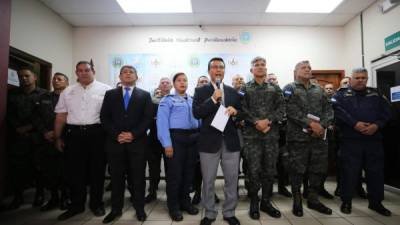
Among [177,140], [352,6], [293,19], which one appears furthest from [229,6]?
[177,140]

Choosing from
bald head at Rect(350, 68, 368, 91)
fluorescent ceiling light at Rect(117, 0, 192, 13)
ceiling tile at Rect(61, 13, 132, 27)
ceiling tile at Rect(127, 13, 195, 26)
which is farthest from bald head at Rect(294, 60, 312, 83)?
ceiling tile at Rect(61, 13, 132, 27)

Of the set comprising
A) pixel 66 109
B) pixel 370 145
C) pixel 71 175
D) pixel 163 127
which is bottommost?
pixel 71 175

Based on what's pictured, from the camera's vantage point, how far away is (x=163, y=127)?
9.02 ft

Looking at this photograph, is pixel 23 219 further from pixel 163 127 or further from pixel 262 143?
pixel 262 143

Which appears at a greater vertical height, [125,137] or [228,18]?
[228,18]

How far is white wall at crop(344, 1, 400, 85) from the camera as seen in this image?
4.41 m

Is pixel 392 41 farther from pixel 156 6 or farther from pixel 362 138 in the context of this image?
pixel 156 6

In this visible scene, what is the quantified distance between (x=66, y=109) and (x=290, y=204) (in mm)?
2815

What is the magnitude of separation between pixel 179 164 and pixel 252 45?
382 centimetres

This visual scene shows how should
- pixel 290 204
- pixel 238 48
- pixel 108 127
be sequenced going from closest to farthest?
1. pixel 108 127
2. pixel 290 204
3. pixel 238 48

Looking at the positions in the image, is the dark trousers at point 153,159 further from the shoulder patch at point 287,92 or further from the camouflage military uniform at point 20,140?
the shoulder patch at point 287,92

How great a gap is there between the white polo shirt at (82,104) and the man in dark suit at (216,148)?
112cm

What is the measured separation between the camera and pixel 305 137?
9.58 feet

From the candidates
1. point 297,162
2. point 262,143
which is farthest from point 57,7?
point 297,162
